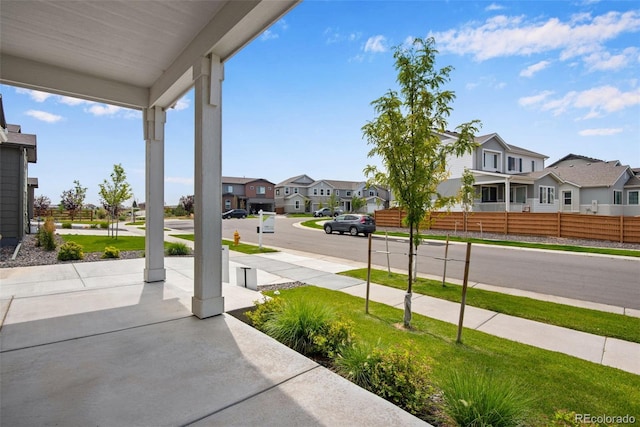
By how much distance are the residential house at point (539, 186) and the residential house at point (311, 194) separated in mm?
27226

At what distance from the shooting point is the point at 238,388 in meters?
2.56

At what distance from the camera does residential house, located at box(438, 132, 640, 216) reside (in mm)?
24250

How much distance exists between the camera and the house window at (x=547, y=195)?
24.9m

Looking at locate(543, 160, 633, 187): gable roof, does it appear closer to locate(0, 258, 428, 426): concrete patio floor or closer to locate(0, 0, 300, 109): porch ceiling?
locate(0, 0, 300, 109): porch ceiling

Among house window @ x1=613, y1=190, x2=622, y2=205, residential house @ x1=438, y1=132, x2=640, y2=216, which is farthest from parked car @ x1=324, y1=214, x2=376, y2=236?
house window @ x1=613, y1=190, x2=622, y2=205

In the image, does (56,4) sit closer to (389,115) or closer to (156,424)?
(389,115)

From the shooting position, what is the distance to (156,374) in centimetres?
277

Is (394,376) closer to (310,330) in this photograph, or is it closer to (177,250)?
(310,330)

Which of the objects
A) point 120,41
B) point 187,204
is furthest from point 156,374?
point 187,204

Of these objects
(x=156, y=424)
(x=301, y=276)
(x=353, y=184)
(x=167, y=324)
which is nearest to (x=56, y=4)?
(x=167, y=324)

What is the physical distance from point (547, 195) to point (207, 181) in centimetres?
2969

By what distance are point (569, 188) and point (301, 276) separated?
2959cm

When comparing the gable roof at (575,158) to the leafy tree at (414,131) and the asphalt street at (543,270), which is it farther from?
the leafy tree at (414,131)

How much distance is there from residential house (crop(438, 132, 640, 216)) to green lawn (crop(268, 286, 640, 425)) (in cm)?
2186
